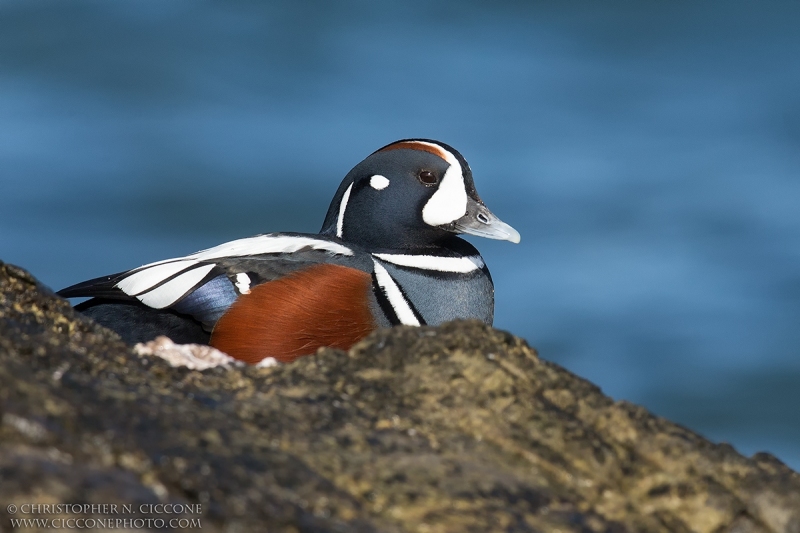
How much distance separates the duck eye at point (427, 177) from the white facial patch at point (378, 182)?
0.60ft

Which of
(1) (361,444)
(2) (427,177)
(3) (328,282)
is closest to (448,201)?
(2) (427,177)

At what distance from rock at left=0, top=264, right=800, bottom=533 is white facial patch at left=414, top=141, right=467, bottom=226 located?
10.5 ft

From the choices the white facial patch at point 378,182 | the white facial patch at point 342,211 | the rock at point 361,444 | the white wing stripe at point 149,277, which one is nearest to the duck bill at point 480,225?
the white facial patch at point 378,182

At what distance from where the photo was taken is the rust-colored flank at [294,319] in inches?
201

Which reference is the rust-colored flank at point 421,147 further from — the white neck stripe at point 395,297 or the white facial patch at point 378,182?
the white neck stripe at point 395,297

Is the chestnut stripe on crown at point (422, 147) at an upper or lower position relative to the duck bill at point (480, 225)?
upper

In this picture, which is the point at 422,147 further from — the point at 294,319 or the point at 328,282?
the point at 294,319

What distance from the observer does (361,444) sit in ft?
7.05

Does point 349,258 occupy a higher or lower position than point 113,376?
higher

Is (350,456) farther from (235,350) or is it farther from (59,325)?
(235,350)

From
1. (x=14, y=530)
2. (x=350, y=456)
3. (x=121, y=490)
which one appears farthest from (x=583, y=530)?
(x=14, y=530)

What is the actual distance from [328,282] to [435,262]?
748 mm

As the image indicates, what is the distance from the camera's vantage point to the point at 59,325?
2736 mm

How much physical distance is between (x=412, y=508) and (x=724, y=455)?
0.79 metres
